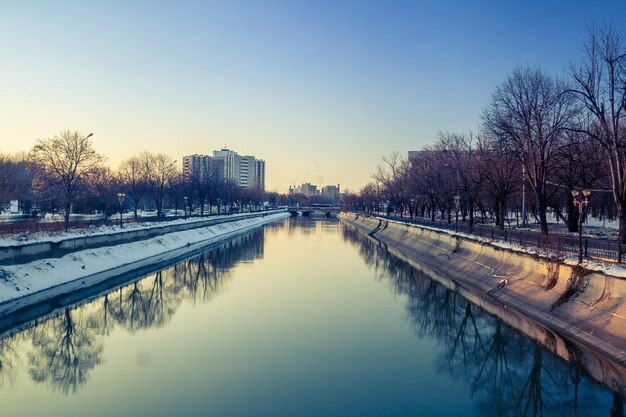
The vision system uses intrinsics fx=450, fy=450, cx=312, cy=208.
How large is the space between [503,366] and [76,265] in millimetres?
26840

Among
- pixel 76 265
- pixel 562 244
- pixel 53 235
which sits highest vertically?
pixel 562 244

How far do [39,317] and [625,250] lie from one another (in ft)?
85.2

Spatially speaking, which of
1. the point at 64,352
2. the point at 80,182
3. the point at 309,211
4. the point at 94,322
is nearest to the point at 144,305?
the point at 94,322

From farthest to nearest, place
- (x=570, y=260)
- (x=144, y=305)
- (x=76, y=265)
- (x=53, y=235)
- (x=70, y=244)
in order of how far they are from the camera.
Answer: (x=53, y=235)
(x=70, y=244)
(x=76, y=265)
(x=144, y=305)
(x=570, y=260)

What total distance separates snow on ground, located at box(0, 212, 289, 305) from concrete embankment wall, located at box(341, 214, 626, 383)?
2452cm

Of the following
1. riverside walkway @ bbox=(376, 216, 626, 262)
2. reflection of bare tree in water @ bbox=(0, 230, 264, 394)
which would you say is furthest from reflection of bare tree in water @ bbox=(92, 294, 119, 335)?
riverside walkway @ bbox=(376, 216, 626, 262)

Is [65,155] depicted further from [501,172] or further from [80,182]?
[501,172]

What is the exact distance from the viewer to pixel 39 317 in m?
20.7

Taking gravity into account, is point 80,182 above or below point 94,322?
above

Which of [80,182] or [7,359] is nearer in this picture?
[7,359]

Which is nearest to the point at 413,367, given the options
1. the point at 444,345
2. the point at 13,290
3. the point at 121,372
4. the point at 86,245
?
the point at 444,345

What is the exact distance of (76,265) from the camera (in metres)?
30.2

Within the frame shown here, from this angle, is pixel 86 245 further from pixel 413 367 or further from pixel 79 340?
pixel 413 367

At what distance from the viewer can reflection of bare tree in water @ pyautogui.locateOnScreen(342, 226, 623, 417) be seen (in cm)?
1244
